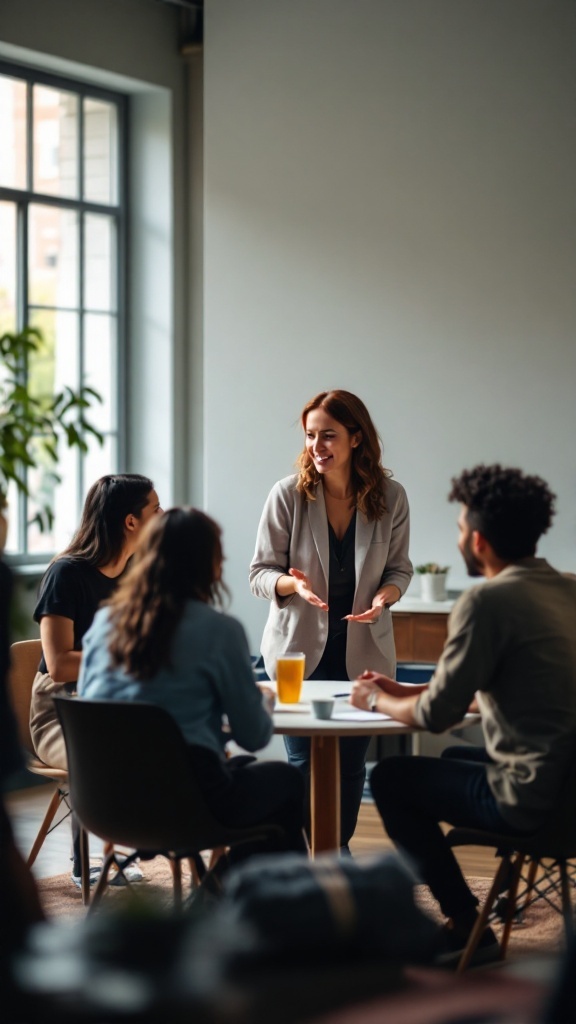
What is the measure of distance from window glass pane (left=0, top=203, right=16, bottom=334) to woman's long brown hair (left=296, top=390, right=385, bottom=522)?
2.75 metres

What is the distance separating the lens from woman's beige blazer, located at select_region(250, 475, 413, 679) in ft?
12.5

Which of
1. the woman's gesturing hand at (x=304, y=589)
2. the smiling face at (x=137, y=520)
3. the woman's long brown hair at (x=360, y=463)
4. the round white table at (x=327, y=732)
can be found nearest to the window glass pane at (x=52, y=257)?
the smiling face at (x=137, y=520)

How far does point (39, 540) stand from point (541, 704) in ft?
13.2

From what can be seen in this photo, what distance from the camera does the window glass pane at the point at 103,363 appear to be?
22.2 ft

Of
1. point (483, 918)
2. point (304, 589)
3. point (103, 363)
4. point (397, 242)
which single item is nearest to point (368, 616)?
point (304, 589)

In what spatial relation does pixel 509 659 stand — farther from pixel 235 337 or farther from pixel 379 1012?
pixel 235 337

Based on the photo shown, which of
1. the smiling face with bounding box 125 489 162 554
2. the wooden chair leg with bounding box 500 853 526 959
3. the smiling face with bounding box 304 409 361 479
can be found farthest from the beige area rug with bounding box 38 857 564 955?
the smiling face with bounding box 304 409 361 479

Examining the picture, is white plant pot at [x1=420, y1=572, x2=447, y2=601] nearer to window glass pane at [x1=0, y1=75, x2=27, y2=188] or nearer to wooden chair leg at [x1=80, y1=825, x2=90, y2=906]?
wooden chair leg at [x1=80, y1=825, x2=90, y2=906]

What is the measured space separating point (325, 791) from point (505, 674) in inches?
27.9

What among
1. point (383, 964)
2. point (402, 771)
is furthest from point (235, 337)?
point (383, 964)

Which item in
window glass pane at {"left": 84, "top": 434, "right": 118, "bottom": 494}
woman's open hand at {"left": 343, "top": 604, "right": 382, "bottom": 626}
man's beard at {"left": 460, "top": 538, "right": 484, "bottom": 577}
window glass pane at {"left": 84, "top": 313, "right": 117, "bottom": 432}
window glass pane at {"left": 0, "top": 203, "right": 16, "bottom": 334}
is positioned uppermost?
window glass pane at {"left": 0, "top": 203, "right": 16, "bottom": 334}

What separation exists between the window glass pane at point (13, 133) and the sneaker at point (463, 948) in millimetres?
4302

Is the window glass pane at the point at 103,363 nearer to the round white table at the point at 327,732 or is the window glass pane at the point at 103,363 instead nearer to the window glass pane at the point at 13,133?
the window glass pane at the point at 13,133

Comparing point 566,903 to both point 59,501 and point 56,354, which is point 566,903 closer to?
point 59,501
